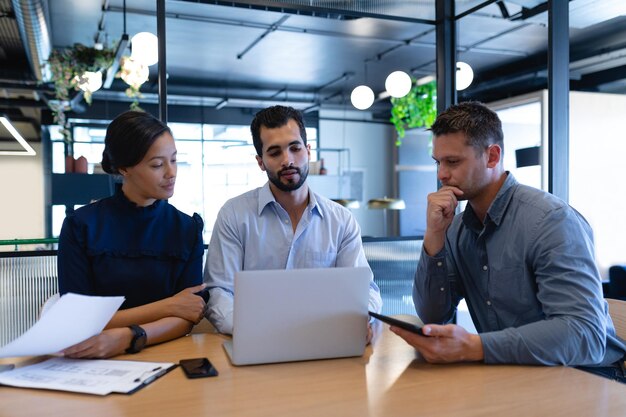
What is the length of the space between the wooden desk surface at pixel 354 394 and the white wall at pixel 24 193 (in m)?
9.54

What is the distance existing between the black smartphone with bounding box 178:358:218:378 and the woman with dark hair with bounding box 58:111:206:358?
0.28m

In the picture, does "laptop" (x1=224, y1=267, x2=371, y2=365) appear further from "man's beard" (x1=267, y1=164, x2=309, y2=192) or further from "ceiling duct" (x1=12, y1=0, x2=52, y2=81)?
"ceiling duct" (x1=12, y1=0, x2=52, y2=81)

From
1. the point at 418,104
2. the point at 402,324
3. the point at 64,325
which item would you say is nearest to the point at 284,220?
the point at 402,324

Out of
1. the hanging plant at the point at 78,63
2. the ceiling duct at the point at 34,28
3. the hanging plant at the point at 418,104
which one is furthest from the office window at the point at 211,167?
the hanging plant at the point at 78,63

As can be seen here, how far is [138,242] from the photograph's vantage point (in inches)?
76.4

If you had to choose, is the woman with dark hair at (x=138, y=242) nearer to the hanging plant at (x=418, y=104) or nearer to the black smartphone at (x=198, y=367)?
the black smartphone at (x=198, y=367)

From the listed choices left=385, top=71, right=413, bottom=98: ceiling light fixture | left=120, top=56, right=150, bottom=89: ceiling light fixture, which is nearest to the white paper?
left=120, top=56, right=150, bottom=89: ceiling light fixture

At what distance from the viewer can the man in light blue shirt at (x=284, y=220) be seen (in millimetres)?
2201

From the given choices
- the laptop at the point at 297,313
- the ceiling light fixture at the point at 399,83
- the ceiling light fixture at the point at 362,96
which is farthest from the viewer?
the ceiling light fixture at the point at 362,96

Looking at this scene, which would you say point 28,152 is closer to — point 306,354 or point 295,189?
point 295,189

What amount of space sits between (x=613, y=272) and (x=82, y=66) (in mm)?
6123

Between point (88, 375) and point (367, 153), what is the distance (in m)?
11.8

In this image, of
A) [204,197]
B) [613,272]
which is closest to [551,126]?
[613,272]

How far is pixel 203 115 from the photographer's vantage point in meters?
11.4
